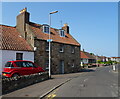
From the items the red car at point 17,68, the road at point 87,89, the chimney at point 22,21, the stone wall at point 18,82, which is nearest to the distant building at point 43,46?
the chimney at point 22,21

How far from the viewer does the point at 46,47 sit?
19.1 m

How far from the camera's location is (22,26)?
1902cm

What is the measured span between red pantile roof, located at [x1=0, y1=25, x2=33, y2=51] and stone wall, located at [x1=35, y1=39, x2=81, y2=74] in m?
1.81

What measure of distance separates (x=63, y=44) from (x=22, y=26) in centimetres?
746

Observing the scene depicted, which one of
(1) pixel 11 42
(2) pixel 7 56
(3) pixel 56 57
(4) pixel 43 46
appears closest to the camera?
(2) pixel 7 56

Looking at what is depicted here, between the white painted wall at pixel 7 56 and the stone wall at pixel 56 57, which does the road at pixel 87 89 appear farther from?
the stone wall at pixel 56 57

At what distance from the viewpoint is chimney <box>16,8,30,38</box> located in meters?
18.8

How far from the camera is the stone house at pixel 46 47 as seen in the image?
17.8 m

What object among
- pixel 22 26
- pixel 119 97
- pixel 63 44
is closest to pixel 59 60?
pixel 63 44

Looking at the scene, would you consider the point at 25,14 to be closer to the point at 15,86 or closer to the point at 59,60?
the point at 59,60

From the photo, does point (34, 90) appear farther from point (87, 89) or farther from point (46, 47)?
point (46, 47)

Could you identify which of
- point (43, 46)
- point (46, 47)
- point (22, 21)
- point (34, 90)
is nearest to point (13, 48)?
point (43, 46)

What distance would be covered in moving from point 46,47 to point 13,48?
563 cm

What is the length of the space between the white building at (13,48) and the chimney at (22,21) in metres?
0.92
